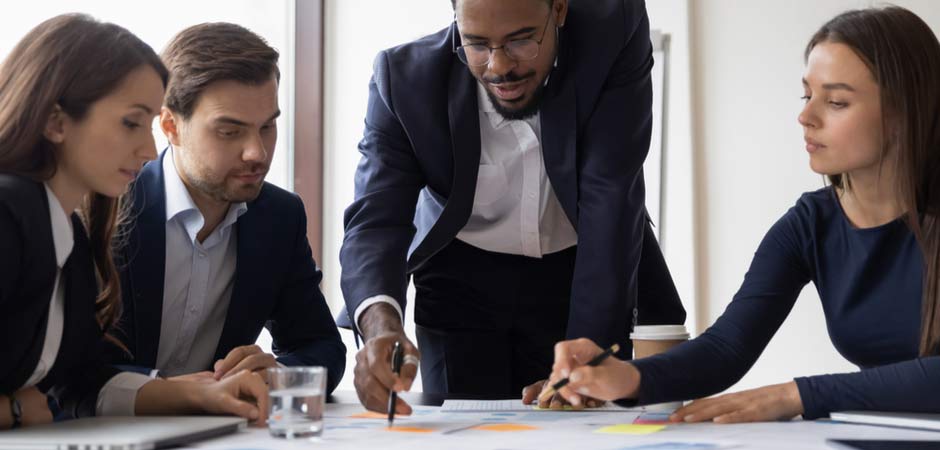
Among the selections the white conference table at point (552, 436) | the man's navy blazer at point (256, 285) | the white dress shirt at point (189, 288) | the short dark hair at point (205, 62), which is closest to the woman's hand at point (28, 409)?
the white conference table at point (552, 436)

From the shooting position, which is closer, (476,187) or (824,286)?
(824,286)

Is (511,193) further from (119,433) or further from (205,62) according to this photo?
(119,433)

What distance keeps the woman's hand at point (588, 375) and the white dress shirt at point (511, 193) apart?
0.72 m

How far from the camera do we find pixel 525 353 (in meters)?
2.46

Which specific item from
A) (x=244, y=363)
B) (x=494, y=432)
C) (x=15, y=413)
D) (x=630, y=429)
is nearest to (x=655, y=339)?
(x=630, y=429)

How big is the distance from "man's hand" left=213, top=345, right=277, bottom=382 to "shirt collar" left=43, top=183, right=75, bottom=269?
0.35 metres

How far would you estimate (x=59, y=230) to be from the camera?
1.59 meters

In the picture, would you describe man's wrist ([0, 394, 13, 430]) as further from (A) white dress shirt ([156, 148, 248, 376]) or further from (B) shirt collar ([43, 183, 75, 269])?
(A) white dress shirt ([156, 148, 248, 376])

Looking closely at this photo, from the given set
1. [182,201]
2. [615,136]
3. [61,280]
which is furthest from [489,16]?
[61,280]

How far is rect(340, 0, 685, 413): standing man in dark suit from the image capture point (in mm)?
2170

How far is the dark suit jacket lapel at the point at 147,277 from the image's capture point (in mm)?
2041

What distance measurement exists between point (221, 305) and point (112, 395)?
0.52 metres

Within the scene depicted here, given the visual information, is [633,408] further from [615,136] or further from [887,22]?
[887,22]

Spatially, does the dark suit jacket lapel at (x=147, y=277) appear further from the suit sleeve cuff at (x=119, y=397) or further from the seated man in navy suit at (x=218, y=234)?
the suit sleeve cuff at (x=119, y=397)
